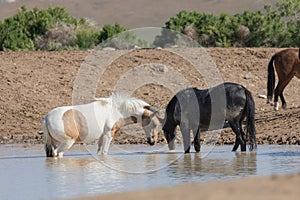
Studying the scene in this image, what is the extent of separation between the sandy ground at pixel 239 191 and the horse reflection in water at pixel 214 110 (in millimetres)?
7323

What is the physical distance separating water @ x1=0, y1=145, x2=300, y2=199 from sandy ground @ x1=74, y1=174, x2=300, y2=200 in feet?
10.0

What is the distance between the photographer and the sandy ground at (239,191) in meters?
6.20

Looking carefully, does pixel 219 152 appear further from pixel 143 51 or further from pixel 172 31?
pixel 172 31

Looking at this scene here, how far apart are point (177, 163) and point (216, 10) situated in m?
76.4

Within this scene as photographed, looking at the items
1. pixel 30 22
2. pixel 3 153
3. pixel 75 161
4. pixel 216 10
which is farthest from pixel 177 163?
pixel 216 10

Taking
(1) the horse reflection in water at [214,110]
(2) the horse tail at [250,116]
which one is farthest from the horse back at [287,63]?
(2) the horse tail at [250,116]

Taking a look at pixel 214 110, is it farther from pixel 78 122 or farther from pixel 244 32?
pixel 244 32

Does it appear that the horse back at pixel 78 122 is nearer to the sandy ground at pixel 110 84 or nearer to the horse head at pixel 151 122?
the horse head at pixel 151 122

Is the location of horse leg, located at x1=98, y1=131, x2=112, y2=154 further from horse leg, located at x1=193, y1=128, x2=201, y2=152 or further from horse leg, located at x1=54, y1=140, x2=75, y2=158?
horse leg, located at x1=193, y1=128, x2=201, y2=152

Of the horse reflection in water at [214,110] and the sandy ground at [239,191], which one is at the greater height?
the horse reflection in water at [214,110]

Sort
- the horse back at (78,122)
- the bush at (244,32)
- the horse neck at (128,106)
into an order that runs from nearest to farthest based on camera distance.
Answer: the horse back at (78,122), the horse neck at (128,106), the bush at (244,32)

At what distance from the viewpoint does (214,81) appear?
2327 centimetres

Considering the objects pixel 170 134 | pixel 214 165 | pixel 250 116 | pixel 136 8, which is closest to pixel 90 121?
pixel 170 134

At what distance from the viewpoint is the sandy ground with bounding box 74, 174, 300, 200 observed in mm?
6203
